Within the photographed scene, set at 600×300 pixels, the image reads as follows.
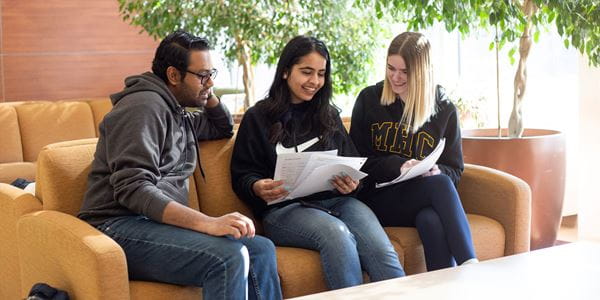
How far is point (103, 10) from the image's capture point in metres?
7.45

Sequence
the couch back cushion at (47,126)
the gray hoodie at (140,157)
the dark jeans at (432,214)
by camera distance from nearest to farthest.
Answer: the gray hoodie at (140,157)
the dark jeans at (432,214)
the couch back cushion at (47,126)

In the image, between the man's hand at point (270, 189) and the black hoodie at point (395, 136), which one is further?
the black hoodie at point (395, 136)

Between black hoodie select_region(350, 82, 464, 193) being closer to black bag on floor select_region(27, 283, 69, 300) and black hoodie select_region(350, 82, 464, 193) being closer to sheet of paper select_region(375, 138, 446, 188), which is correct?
sheet of paper select_region(375, 138, 446, 188)

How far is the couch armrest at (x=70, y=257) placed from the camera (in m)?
2.42

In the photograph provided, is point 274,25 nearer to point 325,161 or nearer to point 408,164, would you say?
point 408,164

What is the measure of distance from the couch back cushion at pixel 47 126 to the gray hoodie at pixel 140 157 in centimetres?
270

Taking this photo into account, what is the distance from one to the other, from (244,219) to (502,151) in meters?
1.94

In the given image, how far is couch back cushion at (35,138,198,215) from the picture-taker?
110 inches

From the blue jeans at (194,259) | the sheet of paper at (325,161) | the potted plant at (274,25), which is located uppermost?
the potted plant at (274,25)

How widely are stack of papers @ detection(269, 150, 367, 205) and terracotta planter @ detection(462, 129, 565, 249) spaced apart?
4.29ft

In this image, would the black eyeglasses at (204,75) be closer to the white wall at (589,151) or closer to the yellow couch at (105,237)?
the yellow couch at (105,237)

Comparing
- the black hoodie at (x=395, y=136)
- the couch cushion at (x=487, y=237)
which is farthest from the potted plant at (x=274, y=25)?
the couch cushion at (x=487, y=237)

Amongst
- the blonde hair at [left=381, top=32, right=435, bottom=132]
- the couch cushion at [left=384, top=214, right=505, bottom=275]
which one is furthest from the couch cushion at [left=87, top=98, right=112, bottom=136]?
the couch cushion at [left=384, top=214, right=505, bottom=275]

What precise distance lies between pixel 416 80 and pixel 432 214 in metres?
0.55
